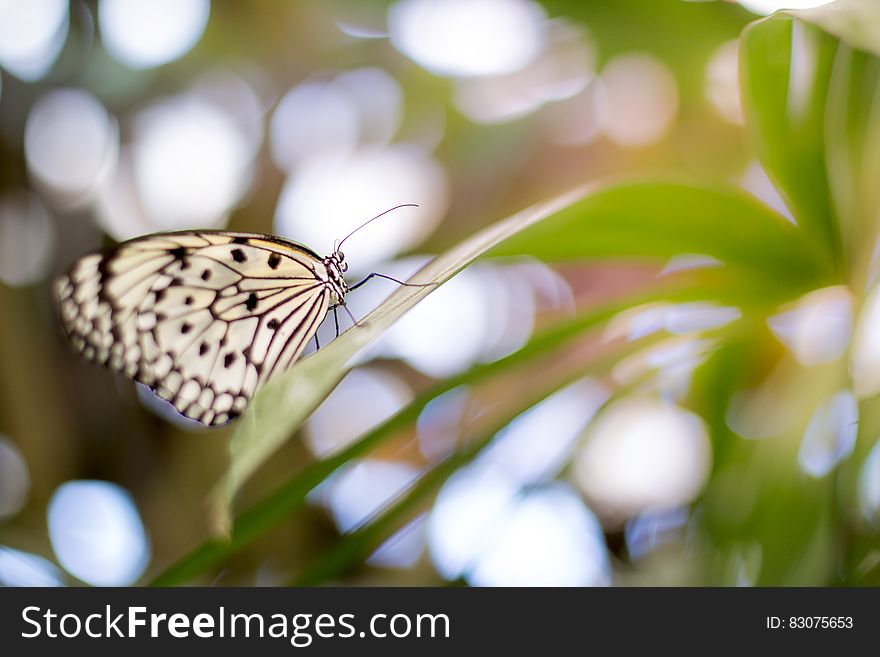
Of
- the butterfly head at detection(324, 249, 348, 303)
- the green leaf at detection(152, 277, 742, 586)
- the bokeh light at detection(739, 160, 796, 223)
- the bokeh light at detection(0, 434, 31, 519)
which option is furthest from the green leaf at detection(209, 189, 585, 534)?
the bokeh light at detection(0, 434, 31, 519)

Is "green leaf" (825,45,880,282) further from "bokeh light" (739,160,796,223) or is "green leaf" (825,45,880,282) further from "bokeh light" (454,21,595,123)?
"bokeh light" (454,21,595,123)

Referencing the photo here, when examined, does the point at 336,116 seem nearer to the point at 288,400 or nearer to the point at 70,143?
the point at 70,143

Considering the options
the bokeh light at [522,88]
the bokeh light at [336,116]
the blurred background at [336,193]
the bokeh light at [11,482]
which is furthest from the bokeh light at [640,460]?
the bokeh light at [11,482]

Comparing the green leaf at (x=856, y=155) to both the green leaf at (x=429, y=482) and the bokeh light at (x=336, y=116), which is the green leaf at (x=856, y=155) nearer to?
the green leaf at (x=429, y=482)

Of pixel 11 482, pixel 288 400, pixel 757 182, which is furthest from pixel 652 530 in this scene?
pixel 11 482
